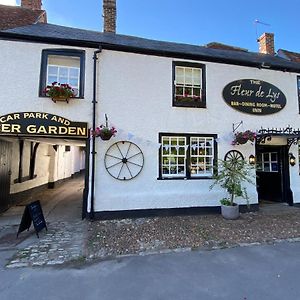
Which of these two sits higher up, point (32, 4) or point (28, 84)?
point (32, 4)

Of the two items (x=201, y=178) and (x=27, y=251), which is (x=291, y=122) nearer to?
(x=201, y=178)

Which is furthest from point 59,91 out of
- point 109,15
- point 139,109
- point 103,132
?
point 109,15

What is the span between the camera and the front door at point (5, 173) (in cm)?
847

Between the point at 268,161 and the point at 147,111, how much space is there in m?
5.95

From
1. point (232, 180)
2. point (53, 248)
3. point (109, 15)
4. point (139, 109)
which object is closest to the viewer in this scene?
point (53, 248)

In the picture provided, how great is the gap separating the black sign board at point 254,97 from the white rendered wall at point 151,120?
0.28 metres

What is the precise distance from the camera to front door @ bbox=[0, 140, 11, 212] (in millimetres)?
8472

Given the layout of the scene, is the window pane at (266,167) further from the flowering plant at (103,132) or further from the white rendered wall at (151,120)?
the flowering plant at (103,132)

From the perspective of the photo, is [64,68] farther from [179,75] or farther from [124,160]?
[179,75]

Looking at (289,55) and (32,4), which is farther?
(289,55)

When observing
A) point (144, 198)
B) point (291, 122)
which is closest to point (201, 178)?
point (144, 198)

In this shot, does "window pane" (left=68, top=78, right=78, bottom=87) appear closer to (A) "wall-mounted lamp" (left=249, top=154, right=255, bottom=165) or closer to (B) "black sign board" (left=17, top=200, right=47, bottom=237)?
(B) "black sign board" (left=17, top=200, right=47, bottom=237)

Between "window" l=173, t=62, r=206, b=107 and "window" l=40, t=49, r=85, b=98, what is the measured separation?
3.28 m

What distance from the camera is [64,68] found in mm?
8453
